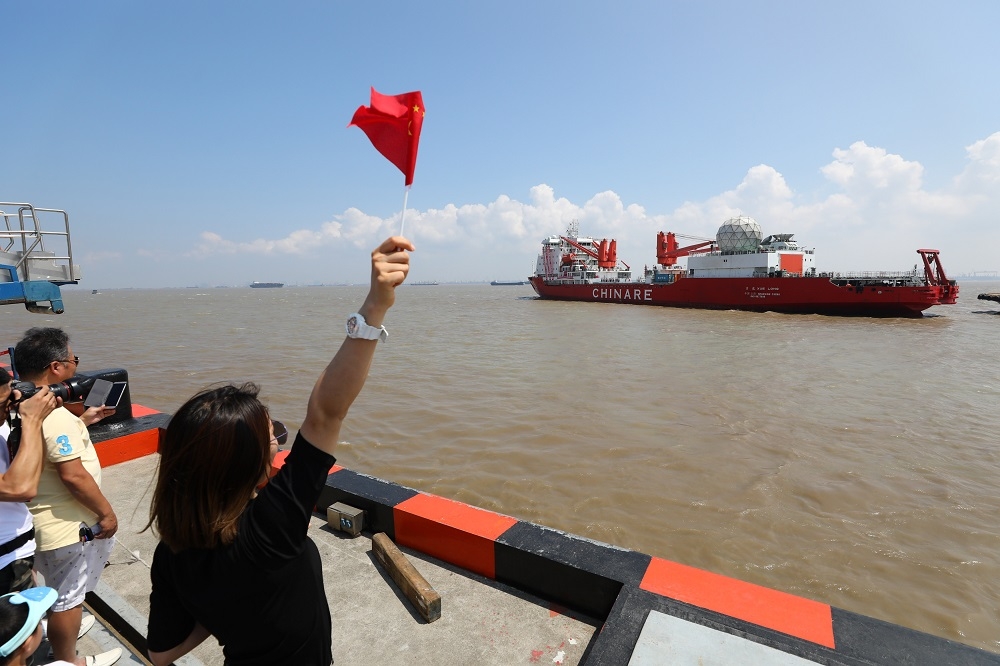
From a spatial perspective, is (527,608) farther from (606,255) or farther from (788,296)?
(606,255)

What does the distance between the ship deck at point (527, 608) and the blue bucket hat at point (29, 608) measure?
816mm

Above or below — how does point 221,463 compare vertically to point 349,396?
below

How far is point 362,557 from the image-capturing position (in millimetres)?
3059

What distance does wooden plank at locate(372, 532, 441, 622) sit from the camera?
2506 mm

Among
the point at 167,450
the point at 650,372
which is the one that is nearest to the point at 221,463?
the point at 167,450

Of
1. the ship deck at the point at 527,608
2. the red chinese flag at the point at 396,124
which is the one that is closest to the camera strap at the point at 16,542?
the ship deck at the point at 527,608

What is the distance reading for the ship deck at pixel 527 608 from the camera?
1.98 metres

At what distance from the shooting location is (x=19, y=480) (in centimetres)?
182

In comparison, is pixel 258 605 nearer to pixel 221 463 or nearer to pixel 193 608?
pixel 193 608

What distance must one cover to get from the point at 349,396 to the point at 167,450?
40 centimetres

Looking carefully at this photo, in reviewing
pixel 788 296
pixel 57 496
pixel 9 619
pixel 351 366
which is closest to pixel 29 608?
pixel 9 619

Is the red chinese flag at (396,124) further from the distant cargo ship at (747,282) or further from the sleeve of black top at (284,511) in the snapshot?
the distant cargo ship at (747,282)

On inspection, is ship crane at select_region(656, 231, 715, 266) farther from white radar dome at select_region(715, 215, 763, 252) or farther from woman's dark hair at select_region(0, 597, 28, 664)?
woman's dark hair at select_region(0, 597, 28, 664)

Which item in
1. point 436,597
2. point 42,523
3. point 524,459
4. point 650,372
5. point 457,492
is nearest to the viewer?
point 42,523
